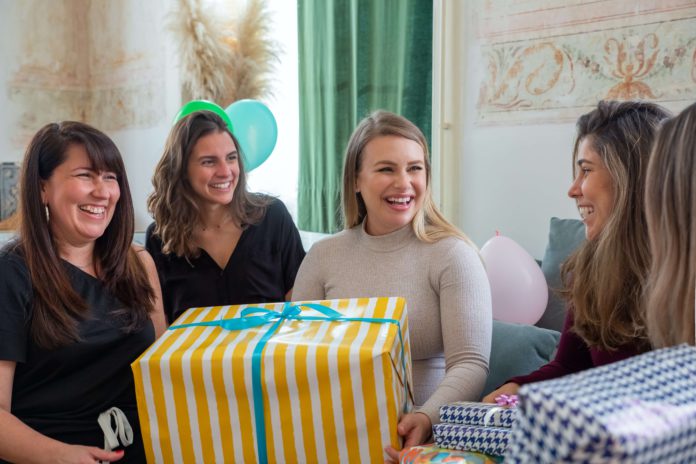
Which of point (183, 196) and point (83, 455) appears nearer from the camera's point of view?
point (83, 455)

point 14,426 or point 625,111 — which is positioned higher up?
point 625,111

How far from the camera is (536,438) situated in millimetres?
644

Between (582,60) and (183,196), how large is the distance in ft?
5.65

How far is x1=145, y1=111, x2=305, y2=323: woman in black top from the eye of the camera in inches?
84.9

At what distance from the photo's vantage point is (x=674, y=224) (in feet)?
2.85

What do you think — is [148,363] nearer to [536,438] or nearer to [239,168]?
[536,438]

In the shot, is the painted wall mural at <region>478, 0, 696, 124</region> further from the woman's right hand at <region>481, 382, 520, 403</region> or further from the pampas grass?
A: the pampas grass

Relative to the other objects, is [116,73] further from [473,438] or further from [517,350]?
[473,438]

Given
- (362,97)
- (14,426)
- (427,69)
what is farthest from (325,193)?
(14,426)

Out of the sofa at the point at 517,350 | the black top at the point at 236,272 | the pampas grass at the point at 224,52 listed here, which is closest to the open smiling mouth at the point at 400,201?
the sofa at the point at 517,350

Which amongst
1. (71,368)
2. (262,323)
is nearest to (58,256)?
(71,368)

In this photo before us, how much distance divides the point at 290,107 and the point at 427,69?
4.24 ft

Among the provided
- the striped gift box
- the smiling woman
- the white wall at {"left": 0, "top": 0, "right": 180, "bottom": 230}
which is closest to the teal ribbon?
the striped gift box

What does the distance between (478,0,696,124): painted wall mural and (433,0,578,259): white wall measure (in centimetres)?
8
